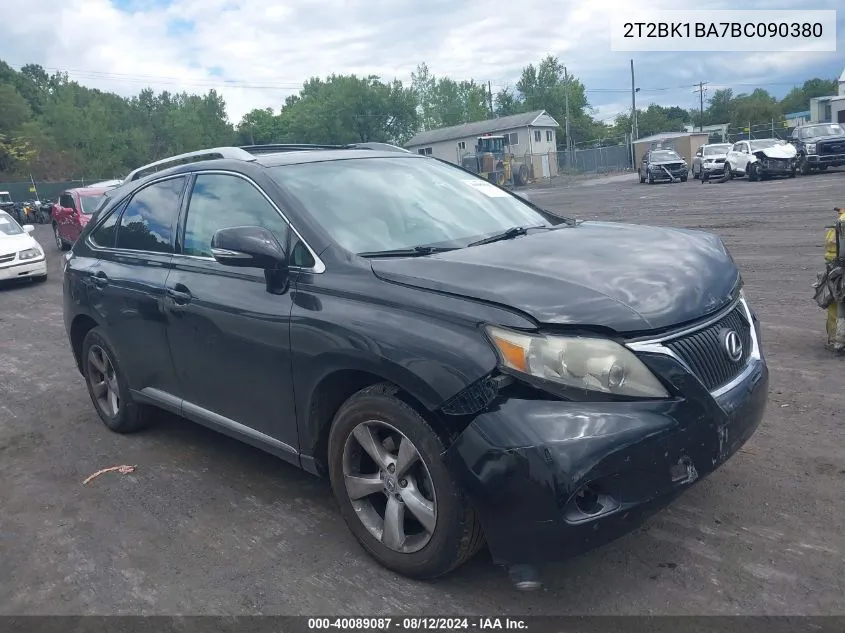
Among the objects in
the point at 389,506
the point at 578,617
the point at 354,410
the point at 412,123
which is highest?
the point at 412,123

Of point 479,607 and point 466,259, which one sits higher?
point 466,259

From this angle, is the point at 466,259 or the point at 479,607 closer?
the point at 479,607

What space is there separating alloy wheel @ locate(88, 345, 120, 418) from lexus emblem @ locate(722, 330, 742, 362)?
395cm

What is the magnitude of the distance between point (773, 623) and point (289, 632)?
183 cm

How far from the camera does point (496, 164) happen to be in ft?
173

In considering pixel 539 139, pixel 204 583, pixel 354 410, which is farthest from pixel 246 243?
pixel 539 139

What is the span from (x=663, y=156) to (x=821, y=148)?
10073 mm

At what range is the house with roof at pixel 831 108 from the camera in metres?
53.6

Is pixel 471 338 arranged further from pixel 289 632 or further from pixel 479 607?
pixel 289 632

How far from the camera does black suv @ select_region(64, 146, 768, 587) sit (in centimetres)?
271

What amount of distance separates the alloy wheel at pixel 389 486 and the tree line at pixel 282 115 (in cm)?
7630

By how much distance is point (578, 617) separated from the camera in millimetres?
2900

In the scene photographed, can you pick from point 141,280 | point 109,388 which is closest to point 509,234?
point 141,280

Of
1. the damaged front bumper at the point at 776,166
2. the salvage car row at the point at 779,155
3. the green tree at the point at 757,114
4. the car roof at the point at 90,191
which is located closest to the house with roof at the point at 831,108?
the green tree at the point at 757,114
